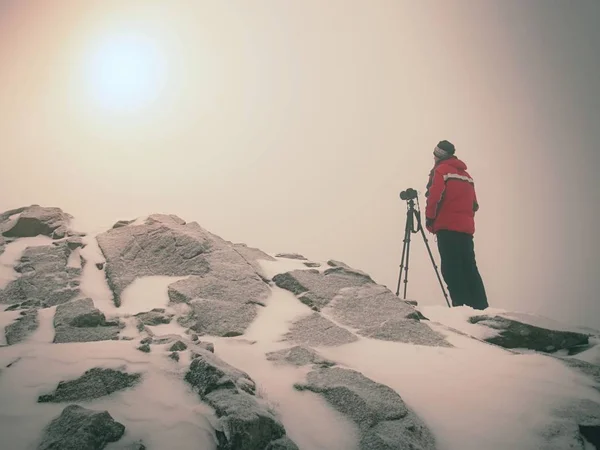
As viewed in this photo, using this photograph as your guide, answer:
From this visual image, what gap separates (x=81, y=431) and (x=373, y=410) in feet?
7.42

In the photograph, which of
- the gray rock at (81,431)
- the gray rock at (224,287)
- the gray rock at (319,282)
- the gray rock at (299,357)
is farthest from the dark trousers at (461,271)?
the gray rock at (81,431)

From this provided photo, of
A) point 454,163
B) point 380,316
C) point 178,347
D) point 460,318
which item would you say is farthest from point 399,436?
point 454,163

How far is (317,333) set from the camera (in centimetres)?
550

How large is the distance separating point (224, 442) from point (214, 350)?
6.42 feet

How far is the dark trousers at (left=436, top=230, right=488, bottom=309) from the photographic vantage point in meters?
8.49

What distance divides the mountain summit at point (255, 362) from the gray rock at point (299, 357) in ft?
0.09

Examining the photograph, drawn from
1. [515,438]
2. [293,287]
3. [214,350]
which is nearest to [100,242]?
[293,287]

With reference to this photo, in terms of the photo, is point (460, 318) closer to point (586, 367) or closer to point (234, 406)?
point (586, 367)

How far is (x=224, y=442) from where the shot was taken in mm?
2771

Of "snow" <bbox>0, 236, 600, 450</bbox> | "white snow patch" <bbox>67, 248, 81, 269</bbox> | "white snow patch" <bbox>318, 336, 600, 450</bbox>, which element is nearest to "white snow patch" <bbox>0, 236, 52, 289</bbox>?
"white snow patch" <bbox>67, 248, 81, 269</bbox>

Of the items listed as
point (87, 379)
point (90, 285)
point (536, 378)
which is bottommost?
point (90, 285)

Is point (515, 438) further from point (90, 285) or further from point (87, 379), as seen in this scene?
point (90, 285)

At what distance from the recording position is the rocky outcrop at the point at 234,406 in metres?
2.77

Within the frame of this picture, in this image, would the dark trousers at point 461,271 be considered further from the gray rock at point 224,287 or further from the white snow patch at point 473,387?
the gray rock at point 224,287
